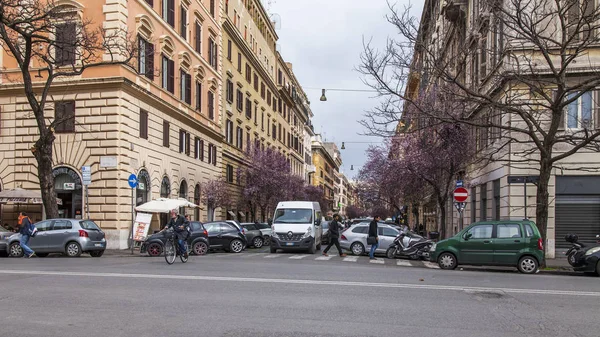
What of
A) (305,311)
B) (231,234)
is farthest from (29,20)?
(305,311)

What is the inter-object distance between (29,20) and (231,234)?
38.3ft

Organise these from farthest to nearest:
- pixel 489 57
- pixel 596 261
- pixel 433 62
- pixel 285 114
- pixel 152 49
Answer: pixel 285 114 → pixel 152 49 → pixel 489 57 → pixel 433 62 → pixel 596 261

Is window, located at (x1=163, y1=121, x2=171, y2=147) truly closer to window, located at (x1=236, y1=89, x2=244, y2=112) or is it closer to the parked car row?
the parked car row

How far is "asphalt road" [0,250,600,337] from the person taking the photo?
7539mm

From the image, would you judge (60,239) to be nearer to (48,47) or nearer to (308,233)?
(48,47)

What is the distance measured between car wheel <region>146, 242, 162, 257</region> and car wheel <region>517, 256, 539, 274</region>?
42.9 ft

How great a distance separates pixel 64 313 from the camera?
834cm

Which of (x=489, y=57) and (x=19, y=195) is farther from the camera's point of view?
(x=489, y=57)

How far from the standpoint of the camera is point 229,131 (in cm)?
4628

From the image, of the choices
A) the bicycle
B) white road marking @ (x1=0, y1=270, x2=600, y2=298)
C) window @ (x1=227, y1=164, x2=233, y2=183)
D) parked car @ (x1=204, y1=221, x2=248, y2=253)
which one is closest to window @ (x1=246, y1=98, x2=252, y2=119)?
window @ (x1=227, y1=164, x2=233, y2=183)

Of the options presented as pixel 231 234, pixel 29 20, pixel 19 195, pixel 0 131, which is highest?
pixel 29 20

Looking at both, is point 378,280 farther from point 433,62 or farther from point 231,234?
point 231,234

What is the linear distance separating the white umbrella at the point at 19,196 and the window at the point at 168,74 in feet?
30.3

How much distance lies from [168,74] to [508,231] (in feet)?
72.3
